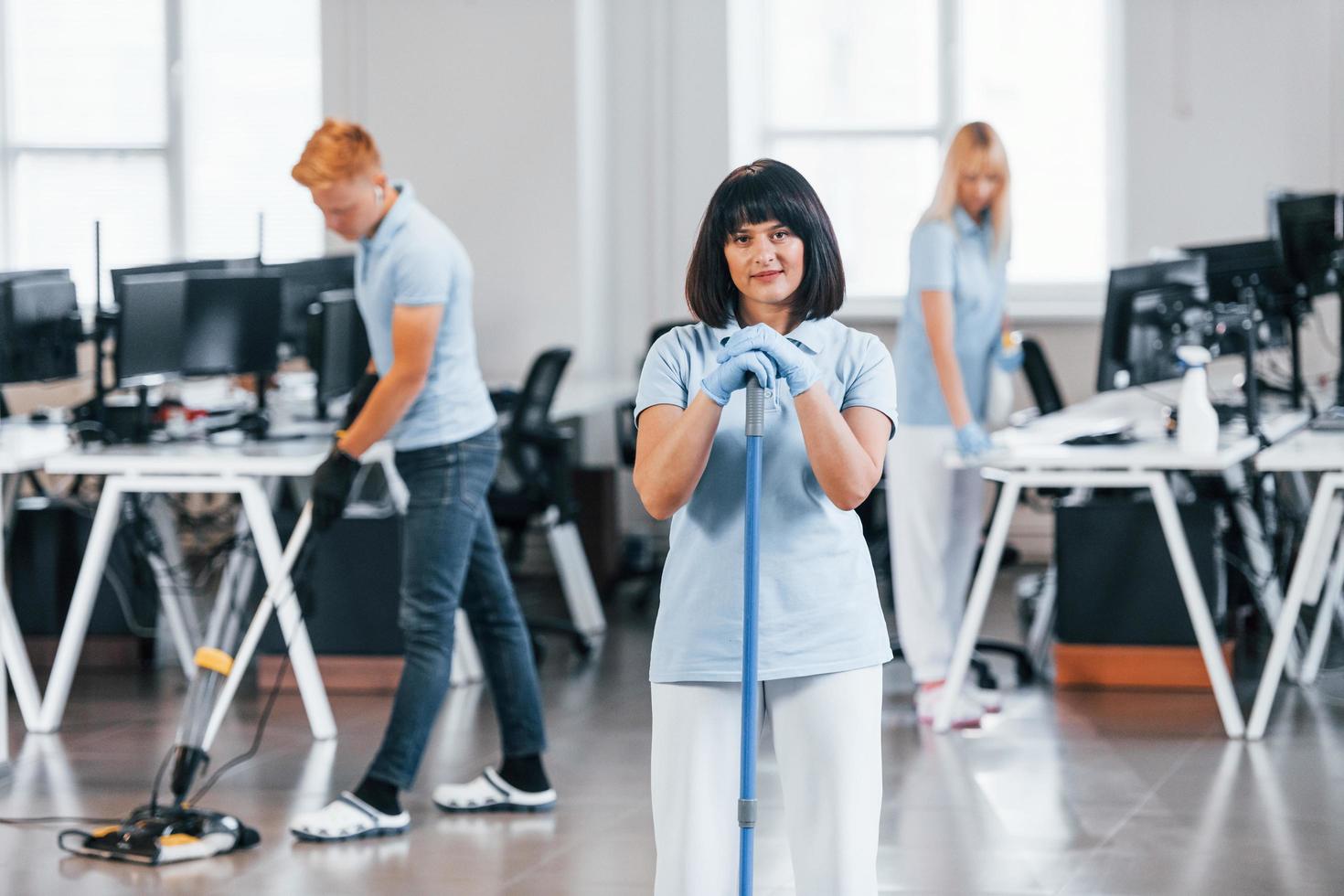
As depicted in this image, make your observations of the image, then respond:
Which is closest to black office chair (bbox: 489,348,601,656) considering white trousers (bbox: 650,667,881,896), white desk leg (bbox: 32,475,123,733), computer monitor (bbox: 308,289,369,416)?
computer monitor (bbox: 308,289,369,416)

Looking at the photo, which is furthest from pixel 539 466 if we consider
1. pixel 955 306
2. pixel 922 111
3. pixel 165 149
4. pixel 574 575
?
pixel 165 149

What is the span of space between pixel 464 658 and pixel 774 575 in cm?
349

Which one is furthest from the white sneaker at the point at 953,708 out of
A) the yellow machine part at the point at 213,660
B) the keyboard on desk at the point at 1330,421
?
the yellow machine part at the point at 213,660

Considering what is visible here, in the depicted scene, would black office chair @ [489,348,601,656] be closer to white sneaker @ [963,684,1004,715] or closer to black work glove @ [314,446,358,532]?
white sneaker @ [963,684,1004,715]

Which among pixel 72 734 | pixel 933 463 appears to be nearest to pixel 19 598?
pixel 72 734

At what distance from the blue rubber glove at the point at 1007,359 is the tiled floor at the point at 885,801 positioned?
93 cm

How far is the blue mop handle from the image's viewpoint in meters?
2.00

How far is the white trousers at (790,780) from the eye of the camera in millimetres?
2109

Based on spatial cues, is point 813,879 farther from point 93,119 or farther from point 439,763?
point 93,119

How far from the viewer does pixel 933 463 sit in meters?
4.68

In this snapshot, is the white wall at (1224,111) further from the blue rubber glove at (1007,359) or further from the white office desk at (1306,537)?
the blue rubber glove at (1007,359)

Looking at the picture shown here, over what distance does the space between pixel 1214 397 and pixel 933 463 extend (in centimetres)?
139

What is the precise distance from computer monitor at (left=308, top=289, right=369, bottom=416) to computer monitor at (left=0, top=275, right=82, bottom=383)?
81cm

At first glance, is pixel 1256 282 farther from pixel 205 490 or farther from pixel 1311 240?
pixel 205 490
